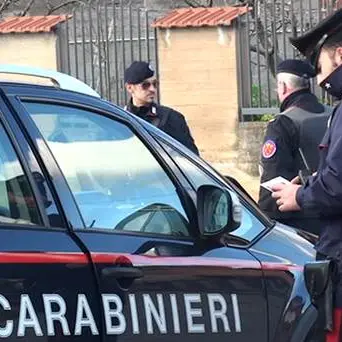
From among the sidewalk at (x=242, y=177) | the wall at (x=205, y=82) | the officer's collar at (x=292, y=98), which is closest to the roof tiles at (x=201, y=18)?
the wall at (x=205, y=82)

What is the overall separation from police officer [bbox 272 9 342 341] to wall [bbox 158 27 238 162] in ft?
28.0

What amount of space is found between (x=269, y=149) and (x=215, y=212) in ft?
6.86

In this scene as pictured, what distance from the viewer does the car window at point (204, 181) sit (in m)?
4.06

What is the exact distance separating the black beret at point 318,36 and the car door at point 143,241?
26.3 inches

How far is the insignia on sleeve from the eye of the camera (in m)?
5.88

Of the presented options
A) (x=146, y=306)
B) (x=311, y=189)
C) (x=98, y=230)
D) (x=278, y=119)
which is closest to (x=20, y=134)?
(x=98, y=230)

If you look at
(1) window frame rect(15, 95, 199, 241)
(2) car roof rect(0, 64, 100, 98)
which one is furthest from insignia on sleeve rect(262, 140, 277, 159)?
(1) window frame rect(15, 95, 199, 241)

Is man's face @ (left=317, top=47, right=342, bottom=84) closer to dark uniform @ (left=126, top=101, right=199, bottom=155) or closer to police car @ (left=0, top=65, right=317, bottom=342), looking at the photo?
police car @ (left=0, top=65, right=317, bottom=342)

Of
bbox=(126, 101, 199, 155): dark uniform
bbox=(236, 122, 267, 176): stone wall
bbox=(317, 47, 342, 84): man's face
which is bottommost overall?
bbox=(236, 122, 267, 176): stone wall

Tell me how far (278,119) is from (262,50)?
6550 millimetres

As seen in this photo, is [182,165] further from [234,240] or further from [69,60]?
[69,60]

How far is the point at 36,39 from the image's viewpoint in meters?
13.1

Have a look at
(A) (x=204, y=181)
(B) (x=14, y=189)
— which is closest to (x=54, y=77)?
(A) (x=204, y=181)

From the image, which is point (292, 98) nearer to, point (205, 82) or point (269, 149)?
point (269, 149)
